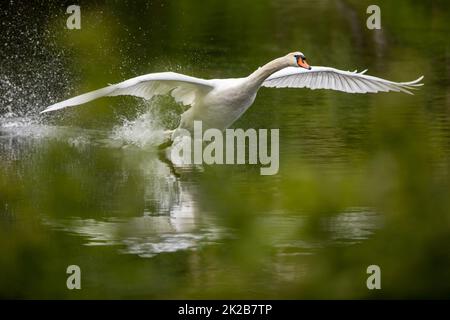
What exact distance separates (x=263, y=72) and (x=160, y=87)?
721 mm

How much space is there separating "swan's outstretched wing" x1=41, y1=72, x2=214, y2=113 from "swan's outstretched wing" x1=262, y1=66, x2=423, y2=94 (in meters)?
0.56

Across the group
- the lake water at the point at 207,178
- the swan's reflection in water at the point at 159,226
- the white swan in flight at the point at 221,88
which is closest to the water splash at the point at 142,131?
the lake water at the point at 207,178

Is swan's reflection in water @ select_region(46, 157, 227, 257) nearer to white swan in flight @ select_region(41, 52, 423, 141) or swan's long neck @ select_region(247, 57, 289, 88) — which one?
white swan in flight @ select_region(41, 52, 423, 141)

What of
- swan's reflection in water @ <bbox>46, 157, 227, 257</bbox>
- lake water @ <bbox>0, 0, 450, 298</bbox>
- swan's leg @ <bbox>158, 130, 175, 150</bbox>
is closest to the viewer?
swan's reflection in water @ <bbox>46, 157, 227, 257</bbox>

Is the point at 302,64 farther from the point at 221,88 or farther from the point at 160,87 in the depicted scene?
the point at 160,87

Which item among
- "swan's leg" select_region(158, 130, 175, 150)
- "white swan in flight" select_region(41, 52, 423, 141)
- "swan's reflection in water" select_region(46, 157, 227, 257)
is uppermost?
"white swan in flight" select_region(41, 52, 423, 141)

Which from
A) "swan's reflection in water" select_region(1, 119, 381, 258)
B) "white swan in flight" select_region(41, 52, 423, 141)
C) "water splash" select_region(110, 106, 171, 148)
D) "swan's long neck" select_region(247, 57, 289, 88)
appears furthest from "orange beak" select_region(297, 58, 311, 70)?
"water splash" select_region(110, 106, 171, 148)

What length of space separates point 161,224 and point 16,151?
1938 mm

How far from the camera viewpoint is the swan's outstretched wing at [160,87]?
26.2 ft

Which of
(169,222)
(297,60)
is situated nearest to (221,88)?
(297,60)

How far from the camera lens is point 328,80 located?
9422mm

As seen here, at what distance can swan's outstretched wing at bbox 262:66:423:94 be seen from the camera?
30.1 ft

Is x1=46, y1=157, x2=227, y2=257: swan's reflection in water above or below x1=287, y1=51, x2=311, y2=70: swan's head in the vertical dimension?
below

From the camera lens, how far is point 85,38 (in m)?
11.9
